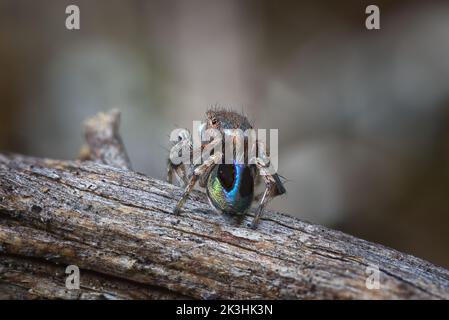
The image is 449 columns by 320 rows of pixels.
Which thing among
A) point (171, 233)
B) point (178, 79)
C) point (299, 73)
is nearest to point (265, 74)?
point (299, 73)

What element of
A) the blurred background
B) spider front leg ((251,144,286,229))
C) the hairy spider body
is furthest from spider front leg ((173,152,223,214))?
the blurred background

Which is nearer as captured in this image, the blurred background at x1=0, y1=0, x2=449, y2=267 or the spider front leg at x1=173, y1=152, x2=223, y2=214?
the spider front leg at x1=173, y1=152, x2=223, y2=214

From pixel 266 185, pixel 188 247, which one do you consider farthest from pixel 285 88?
pixel 188 247

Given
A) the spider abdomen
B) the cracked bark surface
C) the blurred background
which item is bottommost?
the cracked bark surface

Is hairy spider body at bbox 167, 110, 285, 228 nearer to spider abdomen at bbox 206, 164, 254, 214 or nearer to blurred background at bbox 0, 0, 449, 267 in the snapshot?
spider abdomen at bbox 206, 164, 254, 214

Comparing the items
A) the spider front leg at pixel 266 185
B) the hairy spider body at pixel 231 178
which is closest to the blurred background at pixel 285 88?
the hairy spider body at pixel 231 178

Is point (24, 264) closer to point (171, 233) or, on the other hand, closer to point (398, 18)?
point (171, 233)
